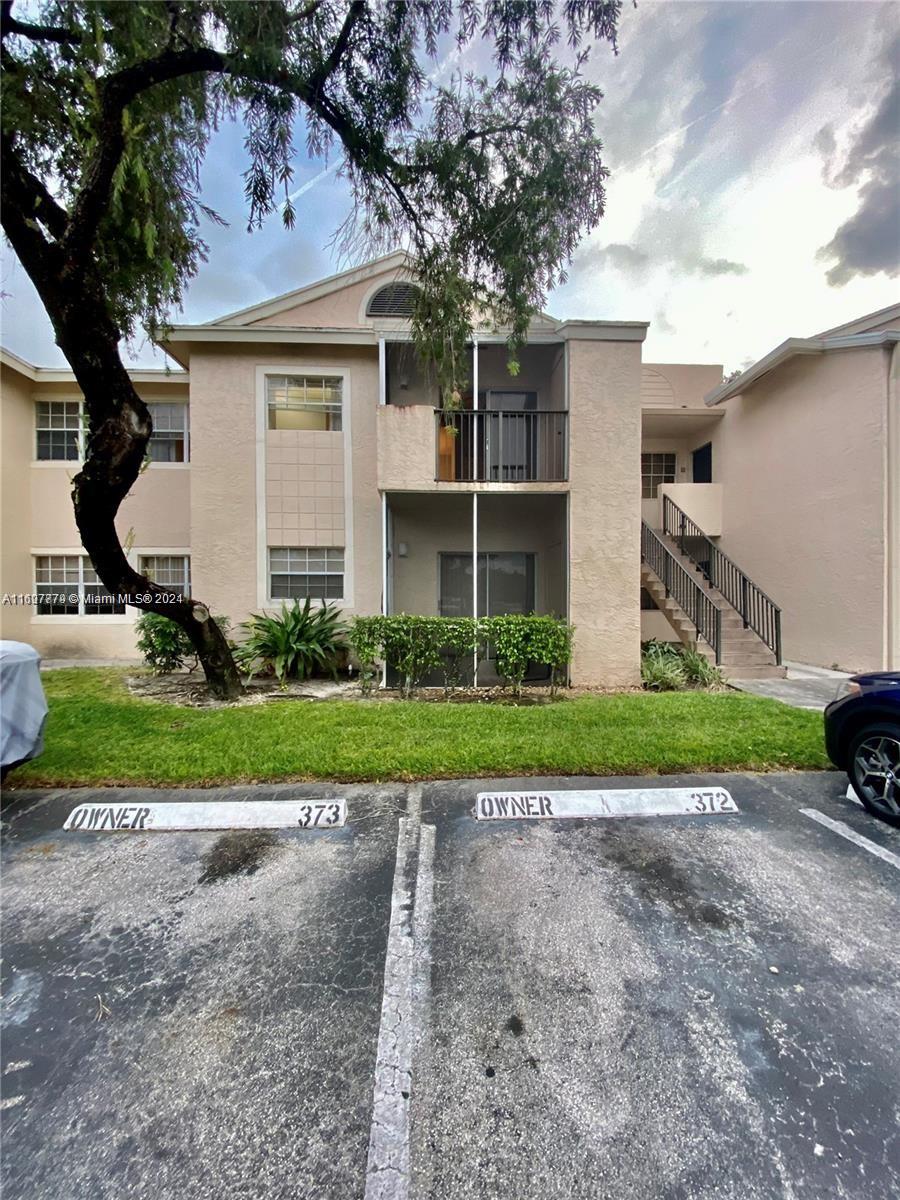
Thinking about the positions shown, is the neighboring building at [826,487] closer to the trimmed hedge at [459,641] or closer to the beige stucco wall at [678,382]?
the beige stucco wall at [678,382]

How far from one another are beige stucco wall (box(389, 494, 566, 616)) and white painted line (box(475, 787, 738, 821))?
6478mm

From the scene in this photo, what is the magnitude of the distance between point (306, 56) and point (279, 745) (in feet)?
21.9

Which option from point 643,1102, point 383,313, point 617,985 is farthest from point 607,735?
point 383,313

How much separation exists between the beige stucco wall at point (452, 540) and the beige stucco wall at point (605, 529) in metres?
2.01

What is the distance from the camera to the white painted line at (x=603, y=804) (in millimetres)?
3910

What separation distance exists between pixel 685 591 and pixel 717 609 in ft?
3.35

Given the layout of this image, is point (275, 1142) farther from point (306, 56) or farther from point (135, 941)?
point (306, 56)

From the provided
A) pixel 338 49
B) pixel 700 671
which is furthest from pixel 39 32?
pixel 700 671

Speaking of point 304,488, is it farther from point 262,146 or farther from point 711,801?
point 711,801

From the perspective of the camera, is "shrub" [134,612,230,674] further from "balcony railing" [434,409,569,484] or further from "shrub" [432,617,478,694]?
"balcony railing" [434,409,569,484]

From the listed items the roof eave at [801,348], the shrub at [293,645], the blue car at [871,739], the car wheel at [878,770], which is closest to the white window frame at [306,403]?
the shrub at [293,645]

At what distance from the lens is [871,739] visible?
3.99m

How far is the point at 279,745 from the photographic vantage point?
16.8 ft

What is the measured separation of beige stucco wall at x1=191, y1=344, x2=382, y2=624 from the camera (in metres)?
9.49
